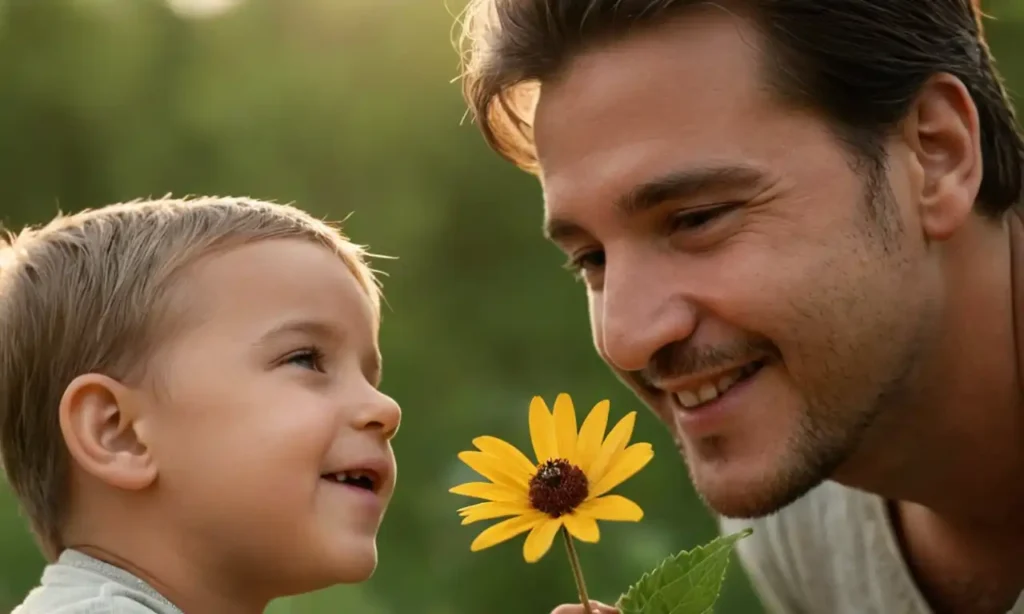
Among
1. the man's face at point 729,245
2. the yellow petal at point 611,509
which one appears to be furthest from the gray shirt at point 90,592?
the man's face at point 729,245

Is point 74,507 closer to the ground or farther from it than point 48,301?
closer to the ground

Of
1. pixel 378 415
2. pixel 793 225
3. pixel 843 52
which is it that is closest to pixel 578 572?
pixel 378 415

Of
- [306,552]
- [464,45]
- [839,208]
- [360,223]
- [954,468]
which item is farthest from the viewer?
[360,223]

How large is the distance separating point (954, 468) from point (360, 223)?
6.08 feet

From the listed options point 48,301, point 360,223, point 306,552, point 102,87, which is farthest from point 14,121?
point 306,552

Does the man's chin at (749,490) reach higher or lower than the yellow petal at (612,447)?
higher

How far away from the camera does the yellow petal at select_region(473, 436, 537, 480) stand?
3.79ft

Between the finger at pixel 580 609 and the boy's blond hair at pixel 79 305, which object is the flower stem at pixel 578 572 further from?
the boy's blond hair at pixel 79 305

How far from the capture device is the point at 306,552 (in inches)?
47.9

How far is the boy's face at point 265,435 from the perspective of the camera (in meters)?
1.21

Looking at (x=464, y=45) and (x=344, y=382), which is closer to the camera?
(x=344, y=382)

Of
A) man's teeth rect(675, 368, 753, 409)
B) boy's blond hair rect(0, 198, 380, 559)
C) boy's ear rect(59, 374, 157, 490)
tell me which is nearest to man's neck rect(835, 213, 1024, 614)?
man's teeth rect(675, 368, 753, 409)

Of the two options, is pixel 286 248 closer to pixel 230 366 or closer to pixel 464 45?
pixel 230 366

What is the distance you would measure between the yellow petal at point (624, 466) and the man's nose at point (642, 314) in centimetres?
18
